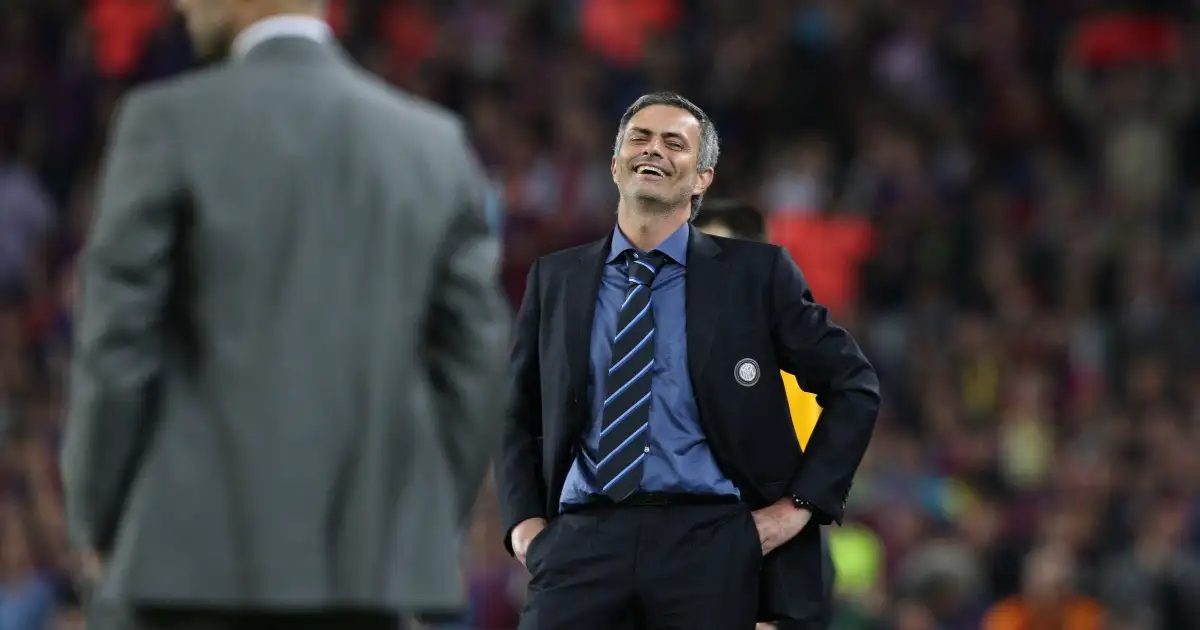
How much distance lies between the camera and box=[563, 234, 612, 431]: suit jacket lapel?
5277mm

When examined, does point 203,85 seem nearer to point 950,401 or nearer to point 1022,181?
point 950,401

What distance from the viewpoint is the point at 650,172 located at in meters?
5.35

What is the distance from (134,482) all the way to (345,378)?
0.40 meters

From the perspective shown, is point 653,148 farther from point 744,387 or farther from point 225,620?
point 225,620

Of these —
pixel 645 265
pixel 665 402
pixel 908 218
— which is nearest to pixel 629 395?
pixel 665 402

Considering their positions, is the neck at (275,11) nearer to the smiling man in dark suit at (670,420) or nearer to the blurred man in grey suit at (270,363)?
the blurred man in grey suit at (270,363)

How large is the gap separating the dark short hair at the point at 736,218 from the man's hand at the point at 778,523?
1.29 metres

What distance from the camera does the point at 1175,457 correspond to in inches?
442

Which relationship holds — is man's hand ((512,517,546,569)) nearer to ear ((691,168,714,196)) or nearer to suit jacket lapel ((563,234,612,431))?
suit jacket lapel ((563,234,612,431))

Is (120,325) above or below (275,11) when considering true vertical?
below

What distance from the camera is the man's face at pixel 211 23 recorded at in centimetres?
395

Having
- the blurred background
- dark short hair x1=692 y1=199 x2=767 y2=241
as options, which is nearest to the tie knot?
dark short hair x1=692 y1=199 x2=767 y2=241

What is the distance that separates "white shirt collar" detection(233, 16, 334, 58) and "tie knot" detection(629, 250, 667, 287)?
1584 millimetres

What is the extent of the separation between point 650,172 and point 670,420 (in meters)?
0.62
